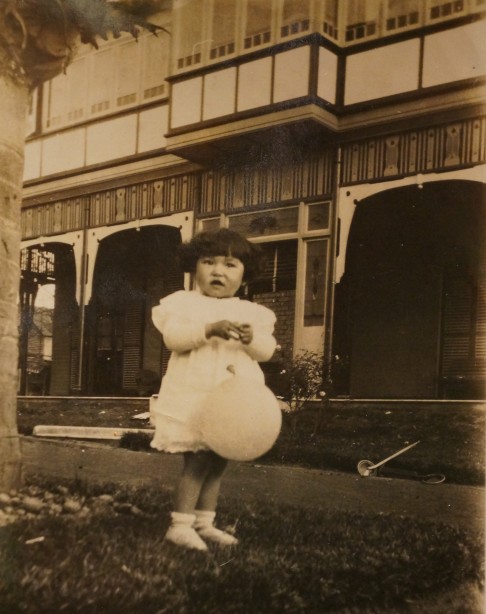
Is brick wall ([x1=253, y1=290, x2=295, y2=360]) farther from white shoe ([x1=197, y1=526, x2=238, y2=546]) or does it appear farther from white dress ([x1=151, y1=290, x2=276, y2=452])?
white shoe ([x1=197, y1=526, x2=238, y2=546])

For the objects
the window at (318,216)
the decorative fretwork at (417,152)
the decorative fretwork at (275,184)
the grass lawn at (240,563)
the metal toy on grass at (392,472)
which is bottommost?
the grass lawn at (240,563)

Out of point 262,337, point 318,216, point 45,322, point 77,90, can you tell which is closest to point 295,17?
point 318,216

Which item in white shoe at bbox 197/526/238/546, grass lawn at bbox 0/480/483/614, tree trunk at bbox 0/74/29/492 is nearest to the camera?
grass lawn at bbox 0/480/483/614

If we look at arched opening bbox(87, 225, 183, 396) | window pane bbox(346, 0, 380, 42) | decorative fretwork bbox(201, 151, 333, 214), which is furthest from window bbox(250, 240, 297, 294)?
window pane bbox(346, 0, 380, 42)

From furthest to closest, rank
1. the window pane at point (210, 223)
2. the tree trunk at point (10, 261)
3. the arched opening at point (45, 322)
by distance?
the arched opening at point (45, 322)
the window pane at point (210, 223)
the tree trunk at point (10, 261)

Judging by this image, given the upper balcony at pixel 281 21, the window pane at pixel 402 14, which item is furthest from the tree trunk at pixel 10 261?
the window pane at pixel 402 14

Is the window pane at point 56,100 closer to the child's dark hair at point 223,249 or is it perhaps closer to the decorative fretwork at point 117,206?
the decorative fretwork at point 117,206

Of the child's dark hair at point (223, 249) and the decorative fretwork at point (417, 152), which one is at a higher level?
the decorative fretwork at point (417, 152)

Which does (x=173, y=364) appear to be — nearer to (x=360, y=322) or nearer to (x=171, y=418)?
(x=171, y=418)
